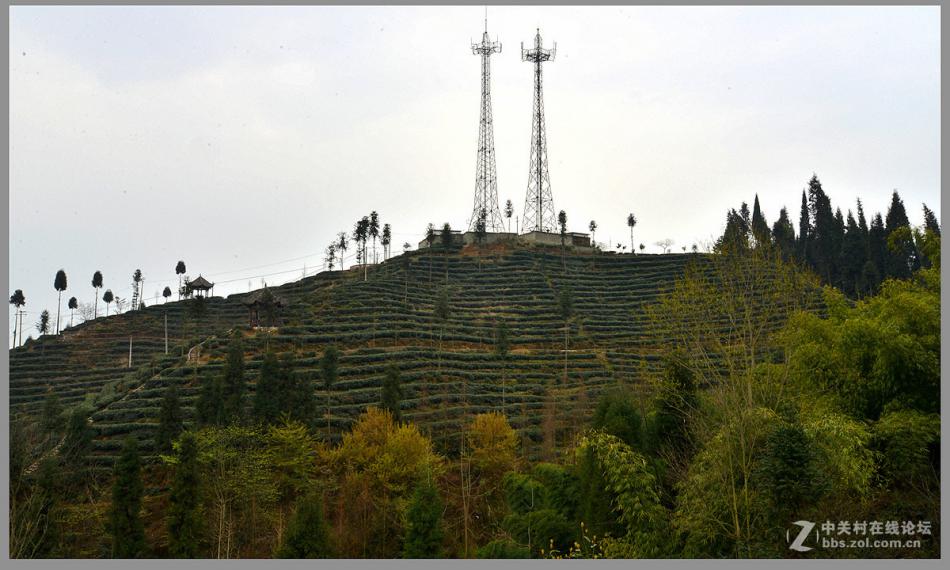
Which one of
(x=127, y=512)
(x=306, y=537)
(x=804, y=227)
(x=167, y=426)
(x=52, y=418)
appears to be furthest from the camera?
(x=804, y=227)

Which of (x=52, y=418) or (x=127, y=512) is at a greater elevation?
(x=52, y=418)

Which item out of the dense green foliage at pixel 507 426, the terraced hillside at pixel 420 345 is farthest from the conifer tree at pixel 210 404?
the terraced hillside at pixel 420 345

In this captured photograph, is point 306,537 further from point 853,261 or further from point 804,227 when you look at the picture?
point 804,227

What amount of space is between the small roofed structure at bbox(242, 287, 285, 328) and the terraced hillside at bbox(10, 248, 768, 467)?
894 mm

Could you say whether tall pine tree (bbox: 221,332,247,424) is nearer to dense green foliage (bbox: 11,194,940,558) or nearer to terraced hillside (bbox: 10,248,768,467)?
dense green foliage (bbox: 11,194,940,558)

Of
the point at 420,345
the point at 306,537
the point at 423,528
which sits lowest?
the point at 423,528

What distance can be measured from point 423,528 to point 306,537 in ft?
11.0

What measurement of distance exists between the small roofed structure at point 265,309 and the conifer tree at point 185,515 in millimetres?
25079

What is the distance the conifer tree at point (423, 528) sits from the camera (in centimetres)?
2081

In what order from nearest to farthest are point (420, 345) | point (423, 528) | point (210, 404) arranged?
point (423, 528)
point (210, 404)
point (420, 345)

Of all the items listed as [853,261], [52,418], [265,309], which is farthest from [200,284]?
[853,261]

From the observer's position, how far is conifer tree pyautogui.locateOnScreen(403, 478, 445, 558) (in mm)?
20812

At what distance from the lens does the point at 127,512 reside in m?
22.1

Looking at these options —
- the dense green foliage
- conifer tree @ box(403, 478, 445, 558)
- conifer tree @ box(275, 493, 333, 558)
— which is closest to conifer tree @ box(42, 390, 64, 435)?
the dense green foliage
